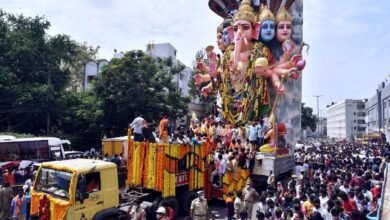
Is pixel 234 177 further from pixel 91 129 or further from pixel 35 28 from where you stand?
pixel 35 28

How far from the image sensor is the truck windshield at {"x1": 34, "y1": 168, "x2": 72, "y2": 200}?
813 cm

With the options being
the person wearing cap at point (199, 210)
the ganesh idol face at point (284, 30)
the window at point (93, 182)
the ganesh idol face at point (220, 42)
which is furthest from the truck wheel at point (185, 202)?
the ganesh idol face at point (220, 42)

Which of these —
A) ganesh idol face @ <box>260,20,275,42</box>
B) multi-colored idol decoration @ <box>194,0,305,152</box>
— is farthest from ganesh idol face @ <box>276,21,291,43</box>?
ganesh idol face @ <box>260,20,275,42</box>

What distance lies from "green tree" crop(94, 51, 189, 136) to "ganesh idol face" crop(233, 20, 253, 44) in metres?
8.06

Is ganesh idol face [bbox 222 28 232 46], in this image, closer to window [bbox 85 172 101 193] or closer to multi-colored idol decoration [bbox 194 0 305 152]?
multi-colored idol decoration [bbox 194 0 305 152]

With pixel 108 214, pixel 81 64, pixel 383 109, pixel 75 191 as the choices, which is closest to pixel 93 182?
pixel 75 191

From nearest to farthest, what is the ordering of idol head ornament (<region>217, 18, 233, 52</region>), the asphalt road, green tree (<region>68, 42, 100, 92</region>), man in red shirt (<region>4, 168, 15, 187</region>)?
the asphalt road, man in red shirt (<region>4, 168, 15, 187</region>), idol head ornament (<region>217, 18, 233, 52</region>), green tree (<region>68, 42, 100, 92</region>)

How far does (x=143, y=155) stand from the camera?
36.1 ft

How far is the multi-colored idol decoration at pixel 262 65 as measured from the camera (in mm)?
20938

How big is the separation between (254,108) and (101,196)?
13941 millimetres

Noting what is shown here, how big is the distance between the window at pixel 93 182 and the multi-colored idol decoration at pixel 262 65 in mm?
13474

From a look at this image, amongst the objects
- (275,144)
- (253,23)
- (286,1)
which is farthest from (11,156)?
(286,1)

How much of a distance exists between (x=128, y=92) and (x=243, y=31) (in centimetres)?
971

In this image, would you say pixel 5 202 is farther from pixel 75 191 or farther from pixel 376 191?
pixel 376 191
